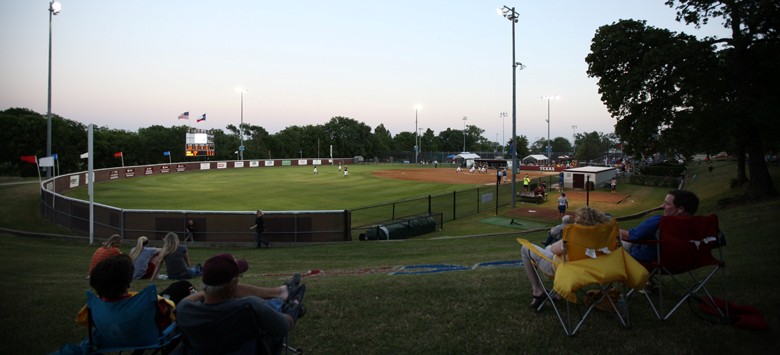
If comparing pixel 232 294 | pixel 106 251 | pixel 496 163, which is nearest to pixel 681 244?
pixel 232 294

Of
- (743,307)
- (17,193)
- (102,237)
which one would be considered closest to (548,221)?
(743,307)

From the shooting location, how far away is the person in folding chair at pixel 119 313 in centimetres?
377

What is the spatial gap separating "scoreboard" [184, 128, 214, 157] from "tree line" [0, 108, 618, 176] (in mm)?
10023

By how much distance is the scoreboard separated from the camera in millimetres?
65062

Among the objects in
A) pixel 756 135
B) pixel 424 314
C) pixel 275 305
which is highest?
pixel 756 135

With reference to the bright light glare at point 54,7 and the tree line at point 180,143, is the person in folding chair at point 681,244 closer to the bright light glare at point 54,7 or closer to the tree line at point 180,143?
the bright light glare at point 54,7

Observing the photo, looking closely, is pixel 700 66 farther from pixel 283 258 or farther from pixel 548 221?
pixel 283 258

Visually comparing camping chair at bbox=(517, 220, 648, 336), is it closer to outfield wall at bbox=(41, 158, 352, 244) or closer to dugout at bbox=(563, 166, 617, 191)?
outfield wall at bbox=(41, 158, 352, 244)

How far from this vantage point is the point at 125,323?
12.4 ft

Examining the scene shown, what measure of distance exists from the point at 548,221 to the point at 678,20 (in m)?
12.6

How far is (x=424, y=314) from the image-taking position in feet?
17.9

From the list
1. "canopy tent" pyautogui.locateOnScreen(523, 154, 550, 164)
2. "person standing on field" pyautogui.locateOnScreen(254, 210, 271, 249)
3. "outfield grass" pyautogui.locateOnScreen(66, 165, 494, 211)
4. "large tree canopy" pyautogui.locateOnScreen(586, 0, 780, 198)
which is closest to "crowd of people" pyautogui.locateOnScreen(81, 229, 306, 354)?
"person standing on field" pyautogui.locateOnScreen(254, 210, 271, 249)

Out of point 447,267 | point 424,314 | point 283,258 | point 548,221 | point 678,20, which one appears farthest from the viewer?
point 548,221

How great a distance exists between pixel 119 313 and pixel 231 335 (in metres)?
1.23
